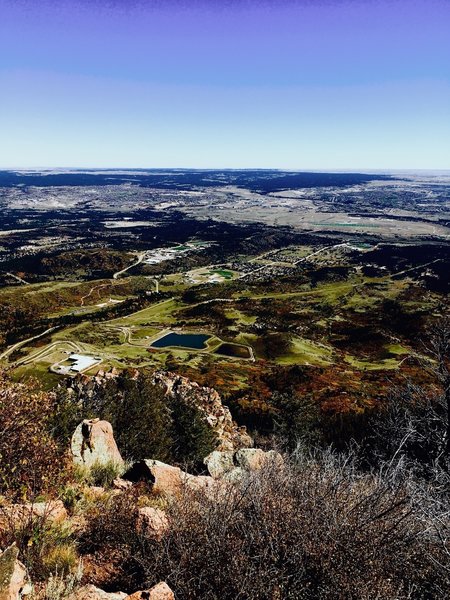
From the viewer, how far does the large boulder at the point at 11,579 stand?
7959 mm

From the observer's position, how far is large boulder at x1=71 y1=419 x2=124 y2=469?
20469 millimetres

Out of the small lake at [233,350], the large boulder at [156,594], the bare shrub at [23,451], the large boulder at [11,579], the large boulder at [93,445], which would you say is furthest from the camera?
the small lake at [233,350]

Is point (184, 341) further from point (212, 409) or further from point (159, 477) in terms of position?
point (159, 477)

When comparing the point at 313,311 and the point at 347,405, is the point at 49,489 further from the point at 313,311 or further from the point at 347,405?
the point at 313,311

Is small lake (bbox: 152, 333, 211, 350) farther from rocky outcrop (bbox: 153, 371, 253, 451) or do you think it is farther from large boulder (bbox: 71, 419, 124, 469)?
large boulder (bbox: 71, 419, 124, 469)

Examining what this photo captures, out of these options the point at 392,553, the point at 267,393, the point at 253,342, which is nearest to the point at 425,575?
the point at 392,553

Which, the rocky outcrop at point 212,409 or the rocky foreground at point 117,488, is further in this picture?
the rocky outcrop at point 212,409

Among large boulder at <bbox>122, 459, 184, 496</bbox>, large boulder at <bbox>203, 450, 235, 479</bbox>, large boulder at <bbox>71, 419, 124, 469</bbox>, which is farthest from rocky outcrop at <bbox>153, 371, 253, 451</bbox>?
large boulder at <bbox>122, 459, 184, 496</bbox>

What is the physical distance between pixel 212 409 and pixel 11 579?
45.7m

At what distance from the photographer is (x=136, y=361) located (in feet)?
314

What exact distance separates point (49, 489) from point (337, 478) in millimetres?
9080

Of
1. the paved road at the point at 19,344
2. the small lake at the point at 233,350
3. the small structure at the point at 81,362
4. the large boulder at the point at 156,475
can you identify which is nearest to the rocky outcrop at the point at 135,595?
the large boulder at the point at 156,475

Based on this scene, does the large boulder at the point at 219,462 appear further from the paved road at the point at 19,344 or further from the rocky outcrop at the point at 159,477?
the paved road at the point at 19,344

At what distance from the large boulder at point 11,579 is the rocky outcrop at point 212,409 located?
34.8 m
